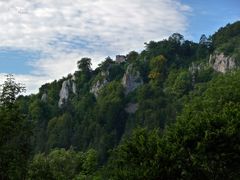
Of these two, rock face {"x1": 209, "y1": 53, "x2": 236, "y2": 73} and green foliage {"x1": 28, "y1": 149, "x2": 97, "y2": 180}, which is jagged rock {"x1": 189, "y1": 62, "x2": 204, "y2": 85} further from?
green foliage {"x1": 28, "y1": 149, "x2": 97, "y2": 180}

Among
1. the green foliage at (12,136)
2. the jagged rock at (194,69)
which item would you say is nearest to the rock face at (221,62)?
the jagged rock at (194,69)

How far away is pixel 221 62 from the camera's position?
179 meters

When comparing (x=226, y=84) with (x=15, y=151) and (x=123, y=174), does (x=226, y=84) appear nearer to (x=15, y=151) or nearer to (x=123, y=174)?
(x=123, y=174)

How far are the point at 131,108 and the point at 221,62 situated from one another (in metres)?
31.7

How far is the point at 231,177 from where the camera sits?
32.5 m

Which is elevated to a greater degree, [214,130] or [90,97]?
[90,97]

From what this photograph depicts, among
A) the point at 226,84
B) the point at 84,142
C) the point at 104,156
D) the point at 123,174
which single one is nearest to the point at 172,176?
the point at 123,174

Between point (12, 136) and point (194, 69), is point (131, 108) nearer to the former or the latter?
point (194, 69)

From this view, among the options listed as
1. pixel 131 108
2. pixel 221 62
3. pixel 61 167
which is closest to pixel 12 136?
pixel 61 167

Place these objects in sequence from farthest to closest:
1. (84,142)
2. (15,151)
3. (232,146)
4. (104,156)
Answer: (84,142) → (104,156) → (232,146) → (15,151)

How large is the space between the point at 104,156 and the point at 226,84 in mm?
90445

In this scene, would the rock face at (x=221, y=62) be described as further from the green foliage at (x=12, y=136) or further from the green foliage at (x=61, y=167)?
the green foliage at (x=12, y=136)

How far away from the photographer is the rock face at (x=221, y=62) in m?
173

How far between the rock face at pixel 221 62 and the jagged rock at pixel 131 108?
27377 mm
